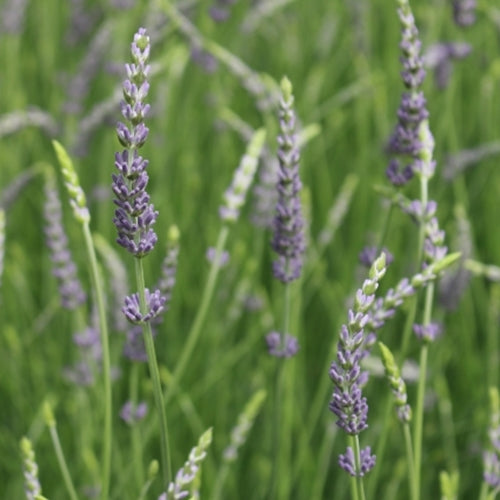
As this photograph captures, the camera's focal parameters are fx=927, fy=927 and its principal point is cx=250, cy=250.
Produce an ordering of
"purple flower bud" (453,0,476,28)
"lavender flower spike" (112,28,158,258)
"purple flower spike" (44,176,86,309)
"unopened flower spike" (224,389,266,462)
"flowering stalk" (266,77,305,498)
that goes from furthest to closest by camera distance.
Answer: "purple flower bud" (453,0,476,28) < "purple flower spike" (44,176,86,309) < "unopened flower spike" (224,389,266,462) < "flowering stalk" (266,77,305,498) < "lavender flower spike" (112,28,158,258)

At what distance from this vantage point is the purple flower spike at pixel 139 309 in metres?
1.34

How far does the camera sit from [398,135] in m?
1.79

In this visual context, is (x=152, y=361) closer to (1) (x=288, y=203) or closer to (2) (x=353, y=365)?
(2) (x=353, y=365)

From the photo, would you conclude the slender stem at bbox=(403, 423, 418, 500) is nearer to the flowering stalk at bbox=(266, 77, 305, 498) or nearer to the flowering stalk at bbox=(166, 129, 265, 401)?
the flowering stalk at bbox=(266, 77, 305, 498)

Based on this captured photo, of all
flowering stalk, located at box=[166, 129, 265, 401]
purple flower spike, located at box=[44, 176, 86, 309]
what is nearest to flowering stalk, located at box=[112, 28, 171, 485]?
flowering stalk, located at box=[166, 129, 265, 401]

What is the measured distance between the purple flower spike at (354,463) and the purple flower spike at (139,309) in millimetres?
355

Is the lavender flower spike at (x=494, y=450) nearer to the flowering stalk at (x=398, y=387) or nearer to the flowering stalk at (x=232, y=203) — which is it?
the flowering stalk at (x=398, y=387)

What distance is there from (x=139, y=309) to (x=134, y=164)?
25 centimetres

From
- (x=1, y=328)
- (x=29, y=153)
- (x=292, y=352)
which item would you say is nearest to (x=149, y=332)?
(x=292, y=352)

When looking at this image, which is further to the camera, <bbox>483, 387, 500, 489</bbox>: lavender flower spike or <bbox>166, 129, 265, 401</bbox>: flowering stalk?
<bbox>166, 129, 265, 401</bbox>: flowering stalk

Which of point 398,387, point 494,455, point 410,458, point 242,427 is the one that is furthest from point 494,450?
point 242,427

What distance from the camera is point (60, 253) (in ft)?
6.98

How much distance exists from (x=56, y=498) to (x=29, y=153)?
1828 millimetres

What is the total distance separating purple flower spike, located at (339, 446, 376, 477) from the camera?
1403 mm
